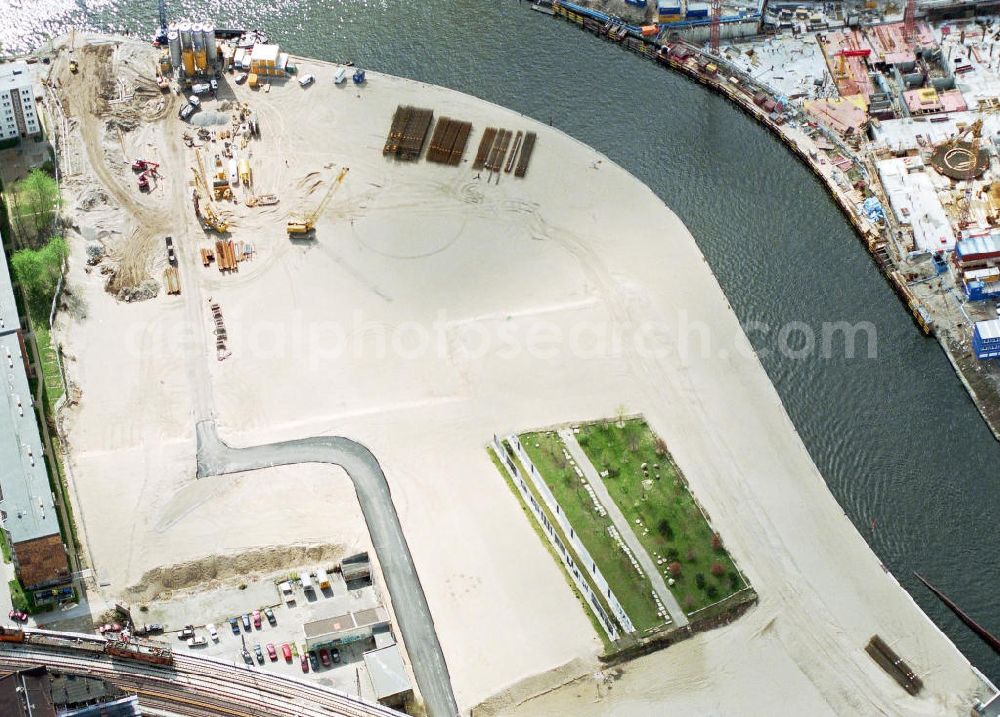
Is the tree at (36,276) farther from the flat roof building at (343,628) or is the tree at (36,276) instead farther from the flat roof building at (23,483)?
the flat roof building at (343,628)

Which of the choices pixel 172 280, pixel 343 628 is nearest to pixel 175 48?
pixel 172 280

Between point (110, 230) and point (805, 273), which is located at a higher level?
point (110, 230)

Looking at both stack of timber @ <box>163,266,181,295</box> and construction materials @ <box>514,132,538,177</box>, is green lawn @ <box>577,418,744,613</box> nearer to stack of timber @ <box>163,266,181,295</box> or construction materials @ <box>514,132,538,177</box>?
construction materials @ <box>514,132,538,177</box>

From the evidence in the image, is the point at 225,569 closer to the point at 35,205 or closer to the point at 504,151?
the point at 35,205

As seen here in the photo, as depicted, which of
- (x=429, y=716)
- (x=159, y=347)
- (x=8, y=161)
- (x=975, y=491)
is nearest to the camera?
(x=429, y=716)

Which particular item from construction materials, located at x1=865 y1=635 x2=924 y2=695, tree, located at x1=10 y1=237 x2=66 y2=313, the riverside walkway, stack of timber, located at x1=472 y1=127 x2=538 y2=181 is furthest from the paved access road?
stack of timber, located at x1=472 y1=127 x2=538 y2=181

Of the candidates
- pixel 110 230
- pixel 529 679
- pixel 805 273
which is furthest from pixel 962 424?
pixel 110 230

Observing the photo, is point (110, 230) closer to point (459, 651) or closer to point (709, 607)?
point (459, 651)
